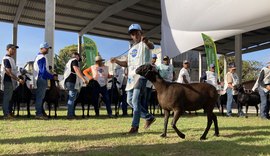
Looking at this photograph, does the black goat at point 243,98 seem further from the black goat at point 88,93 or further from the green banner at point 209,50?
the black goat at point 88,93

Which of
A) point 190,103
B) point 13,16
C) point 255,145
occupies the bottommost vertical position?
point 255,145

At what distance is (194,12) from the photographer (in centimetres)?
1506

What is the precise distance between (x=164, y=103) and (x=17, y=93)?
6052 mm

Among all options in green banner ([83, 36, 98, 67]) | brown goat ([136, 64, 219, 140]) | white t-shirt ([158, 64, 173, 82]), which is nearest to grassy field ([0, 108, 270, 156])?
brown goat ([136, 64, 219, 140])

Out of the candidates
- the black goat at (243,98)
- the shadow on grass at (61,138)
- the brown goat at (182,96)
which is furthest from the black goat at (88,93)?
the brown goat at (182,96)

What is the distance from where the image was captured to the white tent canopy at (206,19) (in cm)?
1370

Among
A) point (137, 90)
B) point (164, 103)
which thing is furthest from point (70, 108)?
point (164, 103)

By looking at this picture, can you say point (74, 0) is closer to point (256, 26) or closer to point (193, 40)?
point (193, 40)

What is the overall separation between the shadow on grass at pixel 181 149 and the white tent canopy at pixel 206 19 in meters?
9.59

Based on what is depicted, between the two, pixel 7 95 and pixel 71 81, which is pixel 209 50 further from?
pixel 7 95

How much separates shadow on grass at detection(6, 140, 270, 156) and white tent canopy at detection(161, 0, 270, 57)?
9585mm

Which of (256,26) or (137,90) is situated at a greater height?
(256,26)

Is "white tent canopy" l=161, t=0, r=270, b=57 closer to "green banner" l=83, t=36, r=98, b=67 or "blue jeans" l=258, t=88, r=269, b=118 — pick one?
"green banner" l=83, t=36, r=98, b=67

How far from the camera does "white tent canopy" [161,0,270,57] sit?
1370 centimetres
